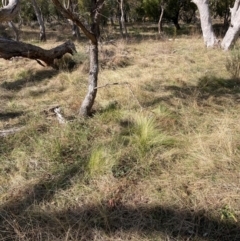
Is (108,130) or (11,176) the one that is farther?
(108,130)

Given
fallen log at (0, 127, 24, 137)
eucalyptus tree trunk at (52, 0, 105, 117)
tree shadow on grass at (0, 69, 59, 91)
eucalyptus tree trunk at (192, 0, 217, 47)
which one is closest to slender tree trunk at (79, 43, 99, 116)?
eucalyptus tree trunk at (52, 0, 105, 117)

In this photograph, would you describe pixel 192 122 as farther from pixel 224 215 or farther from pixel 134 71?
pixel 134 71

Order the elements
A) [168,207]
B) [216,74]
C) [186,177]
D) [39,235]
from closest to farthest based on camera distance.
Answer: [39,235] → [168,207] → [186,177] → [216,74]

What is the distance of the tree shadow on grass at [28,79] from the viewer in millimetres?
5582

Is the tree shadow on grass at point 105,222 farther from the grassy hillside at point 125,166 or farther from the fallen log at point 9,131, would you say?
the fallen log at point 9,131

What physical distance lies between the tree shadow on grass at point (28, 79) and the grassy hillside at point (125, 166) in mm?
714

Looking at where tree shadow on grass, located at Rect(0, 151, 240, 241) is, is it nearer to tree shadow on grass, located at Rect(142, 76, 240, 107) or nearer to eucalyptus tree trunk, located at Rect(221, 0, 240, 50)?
tree shadow on grass, located at Rect(142, 76, 240, 107)

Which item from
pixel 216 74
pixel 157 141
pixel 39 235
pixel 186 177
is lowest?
pixel 39 235

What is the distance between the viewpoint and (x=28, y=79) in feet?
19.5

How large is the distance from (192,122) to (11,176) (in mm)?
2293

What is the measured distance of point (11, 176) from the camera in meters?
2.73

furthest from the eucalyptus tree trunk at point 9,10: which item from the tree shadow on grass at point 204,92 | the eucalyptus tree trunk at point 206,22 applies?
the eucalyptus tree trunk at point 206,22

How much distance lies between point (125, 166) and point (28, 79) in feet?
13.2

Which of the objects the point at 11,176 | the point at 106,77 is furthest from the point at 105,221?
the point at 106,77
